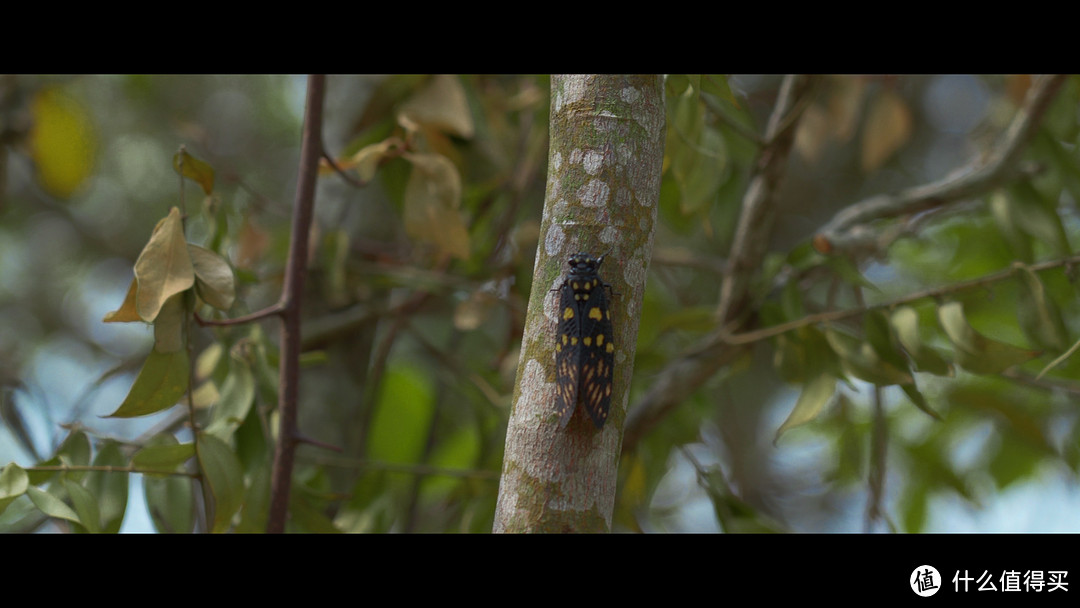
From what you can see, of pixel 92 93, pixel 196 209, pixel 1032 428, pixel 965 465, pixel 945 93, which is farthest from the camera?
pixel 92 93

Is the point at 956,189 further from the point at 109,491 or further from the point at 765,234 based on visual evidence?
the point at 109,491

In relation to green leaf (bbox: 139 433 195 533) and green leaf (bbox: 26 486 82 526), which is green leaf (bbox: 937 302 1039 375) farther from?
green leaf (bbox: 26 486 82 526)

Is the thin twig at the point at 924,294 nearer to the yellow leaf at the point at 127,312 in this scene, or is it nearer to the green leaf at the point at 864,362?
the green leaf at the point at 864,362

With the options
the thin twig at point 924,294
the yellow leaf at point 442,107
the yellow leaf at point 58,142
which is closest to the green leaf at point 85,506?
the yellow leaf at point 442,107

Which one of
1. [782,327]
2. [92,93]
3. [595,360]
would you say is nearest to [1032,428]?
[782,327]

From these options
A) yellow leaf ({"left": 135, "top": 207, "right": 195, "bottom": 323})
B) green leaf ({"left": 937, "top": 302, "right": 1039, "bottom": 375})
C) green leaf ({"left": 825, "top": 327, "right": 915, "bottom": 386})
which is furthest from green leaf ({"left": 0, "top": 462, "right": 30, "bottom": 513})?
green leaf ({"left": 937, "top": 302, "right": 1039, "bottom": 375})

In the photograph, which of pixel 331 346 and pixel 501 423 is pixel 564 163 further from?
pixel 331 346

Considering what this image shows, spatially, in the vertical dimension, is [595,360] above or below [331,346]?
below
